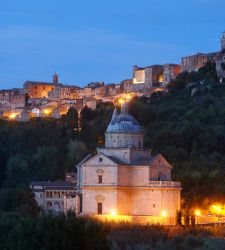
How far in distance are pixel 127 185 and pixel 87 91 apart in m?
71.2

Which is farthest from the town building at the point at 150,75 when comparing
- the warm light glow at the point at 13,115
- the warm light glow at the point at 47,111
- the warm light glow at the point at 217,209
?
the warm light glow at the point at 217,209

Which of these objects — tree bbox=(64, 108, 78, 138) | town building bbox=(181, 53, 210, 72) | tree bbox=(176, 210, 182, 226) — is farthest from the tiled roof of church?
town building bbox=(181, 53, 210, 72)

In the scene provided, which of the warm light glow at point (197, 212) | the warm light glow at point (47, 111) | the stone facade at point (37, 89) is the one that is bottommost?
the warm light glow at point (197, 212)

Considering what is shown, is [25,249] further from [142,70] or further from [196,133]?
[142,70]

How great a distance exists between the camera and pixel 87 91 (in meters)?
125

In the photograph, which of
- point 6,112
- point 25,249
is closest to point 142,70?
point 6,112

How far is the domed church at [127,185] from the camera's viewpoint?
53.4 metres

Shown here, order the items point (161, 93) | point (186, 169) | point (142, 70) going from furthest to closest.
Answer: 1. point (142, 70)
2. point (161, 93)
3. point (186, 169)

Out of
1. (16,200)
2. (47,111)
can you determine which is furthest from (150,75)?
(16,200)

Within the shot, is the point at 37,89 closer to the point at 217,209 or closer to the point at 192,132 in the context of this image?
the point at 192,132

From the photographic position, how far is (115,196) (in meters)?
53.6

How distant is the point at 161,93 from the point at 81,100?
16.0 metres

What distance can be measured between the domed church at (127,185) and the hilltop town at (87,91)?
4274 centimetres

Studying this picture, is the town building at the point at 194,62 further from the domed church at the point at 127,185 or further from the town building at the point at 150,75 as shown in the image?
the domed church at the point at 127,185
